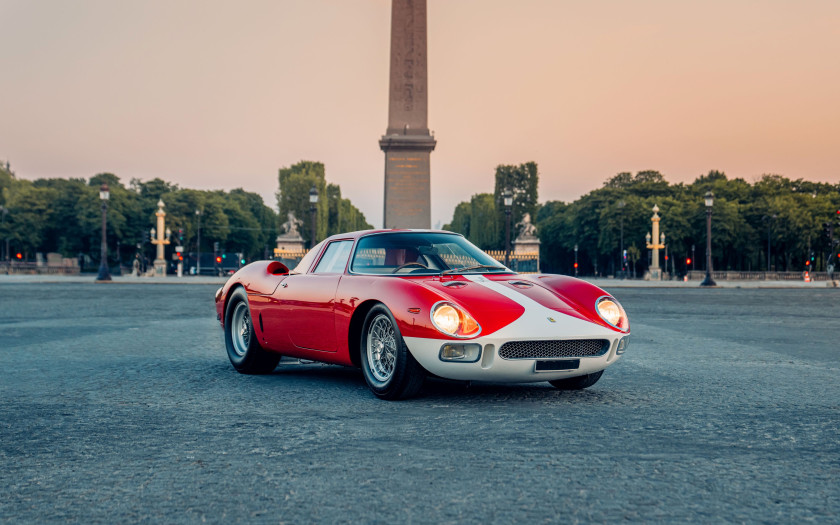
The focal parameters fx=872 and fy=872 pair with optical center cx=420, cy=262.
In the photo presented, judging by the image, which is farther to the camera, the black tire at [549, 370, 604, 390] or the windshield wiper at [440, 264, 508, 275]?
the windshield wiper at [440, 264, 508, 275]

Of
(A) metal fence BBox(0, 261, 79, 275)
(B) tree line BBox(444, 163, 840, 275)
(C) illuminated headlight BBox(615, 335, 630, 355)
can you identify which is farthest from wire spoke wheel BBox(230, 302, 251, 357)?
(A) metal fence BBox(0, 261, 79, 275)

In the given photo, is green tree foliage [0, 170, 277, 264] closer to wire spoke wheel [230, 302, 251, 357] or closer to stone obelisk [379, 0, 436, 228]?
stone obelisk [379, 0, 436, 228]

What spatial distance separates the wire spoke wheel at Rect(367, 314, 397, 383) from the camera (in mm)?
6081

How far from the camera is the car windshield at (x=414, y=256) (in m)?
6.77

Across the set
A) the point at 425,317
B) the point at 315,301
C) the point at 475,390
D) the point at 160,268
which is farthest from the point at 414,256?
the point at 160,268

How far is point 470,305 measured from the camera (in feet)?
18.9

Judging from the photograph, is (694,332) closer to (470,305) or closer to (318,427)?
(470,305)

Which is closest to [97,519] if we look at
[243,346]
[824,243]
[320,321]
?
[320,321]

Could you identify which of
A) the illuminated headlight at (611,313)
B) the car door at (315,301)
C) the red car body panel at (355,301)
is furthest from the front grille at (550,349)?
the car door at (315,301)

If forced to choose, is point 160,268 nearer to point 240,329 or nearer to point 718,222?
point 718,222

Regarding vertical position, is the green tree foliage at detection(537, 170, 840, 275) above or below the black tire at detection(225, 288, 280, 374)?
above

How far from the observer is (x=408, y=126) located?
106 ft

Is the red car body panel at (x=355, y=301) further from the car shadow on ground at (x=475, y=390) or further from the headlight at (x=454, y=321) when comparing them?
the car shadow on ground at (x=475, y=390)

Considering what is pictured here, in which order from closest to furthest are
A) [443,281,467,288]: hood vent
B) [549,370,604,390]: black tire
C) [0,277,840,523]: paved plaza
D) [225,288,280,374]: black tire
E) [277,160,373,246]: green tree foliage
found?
[0,277,840,523]: paved plaza, [443,281,467,288]: hood vent, [549,370,604,390]: black tire, [225,288,280,374]: black tire, [277,160,373,246]: green tree foliage
